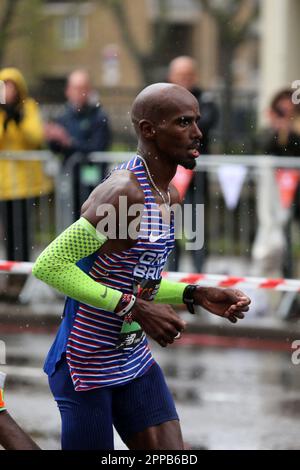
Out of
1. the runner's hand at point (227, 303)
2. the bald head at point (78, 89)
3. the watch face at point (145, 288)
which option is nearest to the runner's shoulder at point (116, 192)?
the watch face at point (145, 288)

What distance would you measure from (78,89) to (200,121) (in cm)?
136

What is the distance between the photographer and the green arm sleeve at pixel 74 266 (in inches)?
167

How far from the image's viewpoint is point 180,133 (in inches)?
174

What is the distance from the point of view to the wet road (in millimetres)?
6785

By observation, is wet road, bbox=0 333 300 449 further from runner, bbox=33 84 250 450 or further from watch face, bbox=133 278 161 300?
watch face, bbox=133 278 161 300

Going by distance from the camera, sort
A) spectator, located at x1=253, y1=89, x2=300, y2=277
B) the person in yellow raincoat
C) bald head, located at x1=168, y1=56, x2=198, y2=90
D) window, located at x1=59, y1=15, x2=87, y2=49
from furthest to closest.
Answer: window, located at x1=59, y1=15, x2=87, y2=49 < the person in yellow raincoat < spectator, located at x1=253, y1=89, x2=300, y2=277 < bald head, located at x1=168, y1=56, x2=198, y2=90

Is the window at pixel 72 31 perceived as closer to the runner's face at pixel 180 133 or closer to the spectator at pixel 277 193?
the spectator at pixel 277 193

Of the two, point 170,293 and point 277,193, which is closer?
point 170,293

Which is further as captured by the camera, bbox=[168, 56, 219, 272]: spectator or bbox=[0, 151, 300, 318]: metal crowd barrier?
bbox=[0, 151, 300, 318]: metal crowd barrier

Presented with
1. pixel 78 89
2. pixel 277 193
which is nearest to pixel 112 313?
pixel 277 193

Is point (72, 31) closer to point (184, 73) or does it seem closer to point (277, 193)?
point (184, 73)

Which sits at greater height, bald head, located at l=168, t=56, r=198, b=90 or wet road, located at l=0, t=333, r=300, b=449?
bald head, located at l=168, t=56, r=198, b=90

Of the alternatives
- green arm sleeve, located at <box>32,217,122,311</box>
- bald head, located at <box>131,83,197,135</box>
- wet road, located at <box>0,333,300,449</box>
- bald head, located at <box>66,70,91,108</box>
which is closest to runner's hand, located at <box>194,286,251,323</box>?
green arm sleeve, located at <box>32,217,122,311</box>

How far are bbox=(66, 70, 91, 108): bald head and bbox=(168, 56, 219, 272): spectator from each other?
879mm
